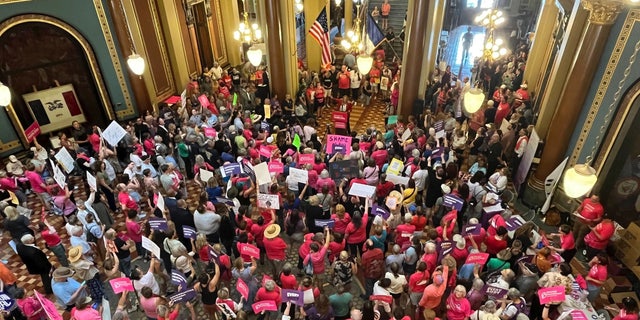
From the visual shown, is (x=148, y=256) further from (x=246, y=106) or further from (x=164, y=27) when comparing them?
(x=164, y=27)

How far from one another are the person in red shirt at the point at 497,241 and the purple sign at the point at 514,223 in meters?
0.36

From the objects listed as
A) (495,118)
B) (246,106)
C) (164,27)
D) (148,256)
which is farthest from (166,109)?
(495,118)

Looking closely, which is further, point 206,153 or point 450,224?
point 206,153

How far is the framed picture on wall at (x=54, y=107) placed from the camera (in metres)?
12.4

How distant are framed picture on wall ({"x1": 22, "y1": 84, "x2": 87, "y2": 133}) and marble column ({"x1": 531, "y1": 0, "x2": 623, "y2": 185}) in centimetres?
1330

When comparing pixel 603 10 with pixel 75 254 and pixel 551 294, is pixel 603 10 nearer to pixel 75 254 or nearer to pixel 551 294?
pixel 551 294

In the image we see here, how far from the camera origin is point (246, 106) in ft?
44.5

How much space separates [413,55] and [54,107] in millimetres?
10825

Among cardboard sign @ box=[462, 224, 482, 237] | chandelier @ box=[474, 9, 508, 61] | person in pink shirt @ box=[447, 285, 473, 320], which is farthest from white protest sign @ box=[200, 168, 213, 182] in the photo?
chandelier @ box=[474, 9, 508, 61]

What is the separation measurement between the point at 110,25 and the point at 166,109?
3.16 metres

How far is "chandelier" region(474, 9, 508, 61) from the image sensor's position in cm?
988

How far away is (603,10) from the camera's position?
25.5 ft

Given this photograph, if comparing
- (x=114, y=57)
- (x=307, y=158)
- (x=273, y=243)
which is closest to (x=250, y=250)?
(x=273, y=243)

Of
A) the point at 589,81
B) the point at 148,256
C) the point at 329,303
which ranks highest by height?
the point at 589,81
